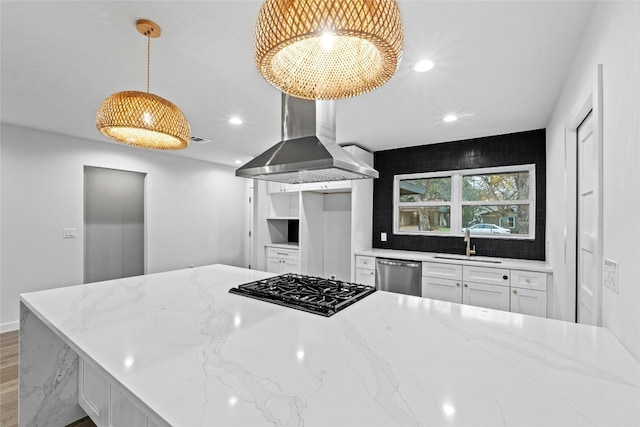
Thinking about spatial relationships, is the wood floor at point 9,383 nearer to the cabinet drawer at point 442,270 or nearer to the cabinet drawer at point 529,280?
the cabinet drawer at point 442,270

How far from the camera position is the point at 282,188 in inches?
188

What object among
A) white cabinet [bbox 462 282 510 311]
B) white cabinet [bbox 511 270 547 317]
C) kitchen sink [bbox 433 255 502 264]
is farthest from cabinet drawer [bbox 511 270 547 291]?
kitchen sink [bbox 433 255 502 264]

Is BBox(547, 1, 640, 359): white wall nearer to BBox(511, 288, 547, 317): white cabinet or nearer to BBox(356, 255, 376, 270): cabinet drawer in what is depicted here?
BBox(511, 288, 547, 317): white cabinet

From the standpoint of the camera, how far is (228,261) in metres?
5.97

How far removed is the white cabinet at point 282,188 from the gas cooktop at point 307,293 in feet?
8.76

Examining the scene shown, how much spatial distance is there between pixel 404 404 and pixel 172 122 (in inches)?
62.7

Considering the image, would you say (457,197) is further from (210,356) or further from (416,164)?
(210,356)

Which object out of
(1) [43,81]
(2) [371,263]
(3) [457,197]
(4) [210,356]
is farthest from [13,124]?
(3) [457,197]

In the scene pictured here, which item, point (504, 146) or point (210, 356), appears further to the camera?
point (504, 146)

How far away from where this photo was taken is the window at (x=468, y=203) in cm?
349

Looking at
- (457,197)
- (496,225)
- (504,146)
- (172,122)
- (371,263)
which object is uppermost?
(504,146)

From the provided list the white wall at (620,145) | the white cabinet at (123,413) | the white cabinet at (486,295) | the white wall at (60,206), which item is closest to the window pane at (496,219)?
the white cabinet at (486,295)

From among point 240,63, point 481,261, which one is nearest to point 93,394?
point 240,63

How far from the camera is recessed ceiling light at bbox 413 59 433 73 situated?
6.46 ft
